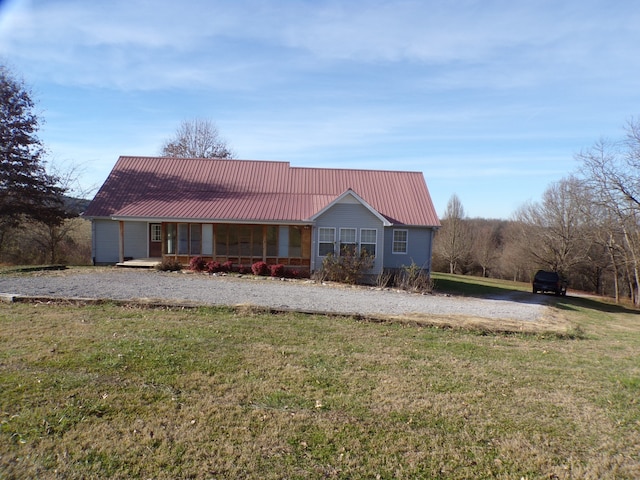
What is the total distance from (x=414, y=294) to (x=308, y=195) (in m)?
9.40

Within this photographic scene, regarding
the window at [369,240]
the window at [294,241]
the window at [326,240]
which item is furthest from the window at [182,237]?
the window at [369,240]

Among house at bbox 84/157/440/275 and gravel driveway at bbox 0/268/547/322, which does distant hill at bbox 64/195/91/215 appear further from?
gravel driveway at bbox 0/268/547/322

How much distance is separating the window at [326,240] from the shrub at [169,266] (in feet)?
21.1

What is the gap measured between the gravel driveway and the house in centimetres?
365

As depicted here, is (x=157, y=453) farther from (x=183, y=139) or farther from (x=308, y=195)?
(x=183, y=139)

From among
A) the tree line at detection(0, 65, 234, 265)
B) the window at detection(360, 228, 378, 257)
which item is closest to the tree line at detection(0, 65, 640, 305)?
the tree line at detection(0, 65, 234, 265)

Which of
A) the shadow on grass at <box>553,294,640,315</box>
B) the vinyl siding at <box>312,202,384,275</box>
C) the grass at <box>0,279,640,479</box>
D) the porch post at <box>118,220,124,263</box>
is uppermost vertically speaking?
the vinyl siding at <box>312,202,384,275</box>

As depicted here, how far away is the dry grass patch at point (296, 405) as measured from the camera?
4145 mm

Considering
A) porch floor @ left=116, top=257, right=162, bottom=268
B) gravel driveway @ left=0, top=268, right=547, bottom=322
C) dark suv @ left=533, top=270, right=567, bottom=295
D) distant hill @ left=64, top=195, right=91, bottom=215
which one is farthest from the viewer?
distant hill @ left=64, top=195, right=91, bottom=215

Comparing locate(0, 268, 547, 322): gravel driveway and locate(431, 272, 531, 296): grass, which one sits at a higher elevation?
locate(0, 268, 547, 322): gravel driveway

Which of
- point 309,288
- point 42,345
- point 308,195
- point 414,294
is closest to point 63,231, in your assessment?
point 308,195

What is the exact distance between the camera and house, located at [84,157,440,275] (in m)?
21.3

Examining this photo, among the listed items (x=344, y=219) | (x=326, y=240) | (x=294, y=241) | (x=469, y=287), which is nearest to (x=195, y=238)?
(x=294, y=241)

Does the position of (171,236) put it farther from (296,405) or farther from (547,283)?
(547,283)
